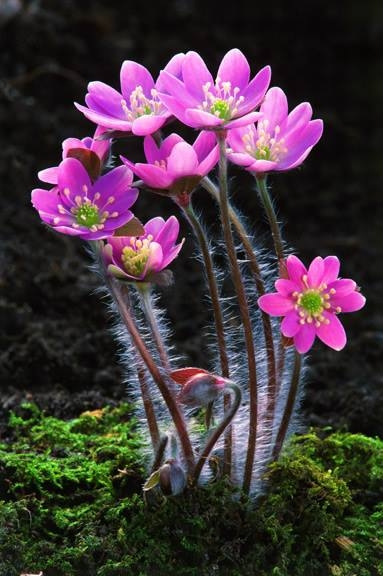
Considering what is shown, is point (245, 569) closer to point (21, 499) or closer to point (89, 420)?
point (21, 499)

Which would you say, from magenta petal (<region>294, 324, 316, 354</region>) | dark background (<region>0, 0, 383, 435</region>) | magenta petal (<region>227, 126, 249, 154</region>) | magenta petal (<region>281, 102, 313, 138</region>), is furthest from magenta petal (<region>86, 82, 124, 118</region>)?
dark background (<region>0, 0, 383, 435</region>)

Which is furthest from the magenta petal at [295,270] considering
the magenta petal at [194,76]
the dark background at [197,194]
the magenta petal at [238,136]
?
the dark background at [197,194]

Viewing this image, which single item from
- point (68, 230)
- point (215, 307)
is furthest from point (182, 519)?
point (68, 230)

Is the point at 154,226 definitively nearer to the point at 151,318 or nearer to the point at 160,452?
the point at 151,318

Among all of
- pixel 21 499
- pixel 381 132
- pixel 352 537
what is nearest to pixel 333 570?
pixel 352 537

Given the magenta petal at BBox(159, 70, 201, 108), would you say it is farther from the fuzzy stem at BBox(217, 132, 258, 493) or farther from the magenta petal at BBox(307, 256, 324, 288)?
the magenta petal at BBox(307, 256, 324, 288)

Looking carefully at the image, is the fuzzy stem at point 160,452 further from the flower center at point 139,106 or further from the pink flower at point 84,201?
the flower center at point 139,106
